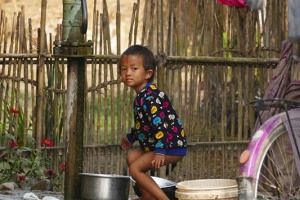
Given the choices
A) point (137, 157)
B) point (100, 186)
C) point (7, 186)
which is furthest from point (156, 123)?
point (7, 186)

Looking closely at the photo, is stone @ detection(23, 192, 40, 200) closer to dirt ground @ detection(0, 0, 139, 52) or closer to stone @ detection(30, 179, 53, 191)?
stone @ detection(30, 179, 53, 191)

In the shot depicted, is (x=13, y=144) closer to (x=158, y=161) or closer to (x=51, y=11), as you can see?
(x=158, y=161)

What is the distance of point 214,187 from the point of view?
6121mm

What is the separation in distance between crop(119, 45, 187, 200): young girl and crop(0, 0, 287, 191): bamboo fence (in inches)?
80.6

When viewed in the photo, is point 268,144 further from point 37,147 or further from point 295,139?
point 37,147

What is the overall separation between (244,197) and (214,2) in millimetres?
4094

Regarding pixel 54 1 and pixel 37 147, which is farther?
pixel 54 1

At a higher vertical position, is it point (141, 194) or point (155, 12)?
point (155, 12)

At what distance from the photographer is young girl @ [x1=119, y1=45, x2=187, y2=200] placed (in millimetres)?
6801

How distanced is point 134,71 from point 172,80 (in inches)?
98.2

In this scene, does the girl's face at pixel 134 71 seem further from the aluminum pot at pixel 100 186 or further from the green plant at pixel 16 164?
the green plant at pixel 16 164

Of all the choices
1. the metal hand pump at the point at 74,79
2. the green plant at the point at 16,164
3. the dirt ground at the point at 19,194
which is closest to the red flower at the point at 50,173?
the green plant at the point at 16,164

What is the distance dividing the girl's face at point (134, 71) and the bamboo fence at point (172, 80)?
2059 mm

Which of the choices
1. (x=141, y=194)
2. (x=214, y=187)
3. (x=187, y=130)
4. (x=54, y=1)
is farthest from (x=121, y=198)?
(x=54, y=1)
